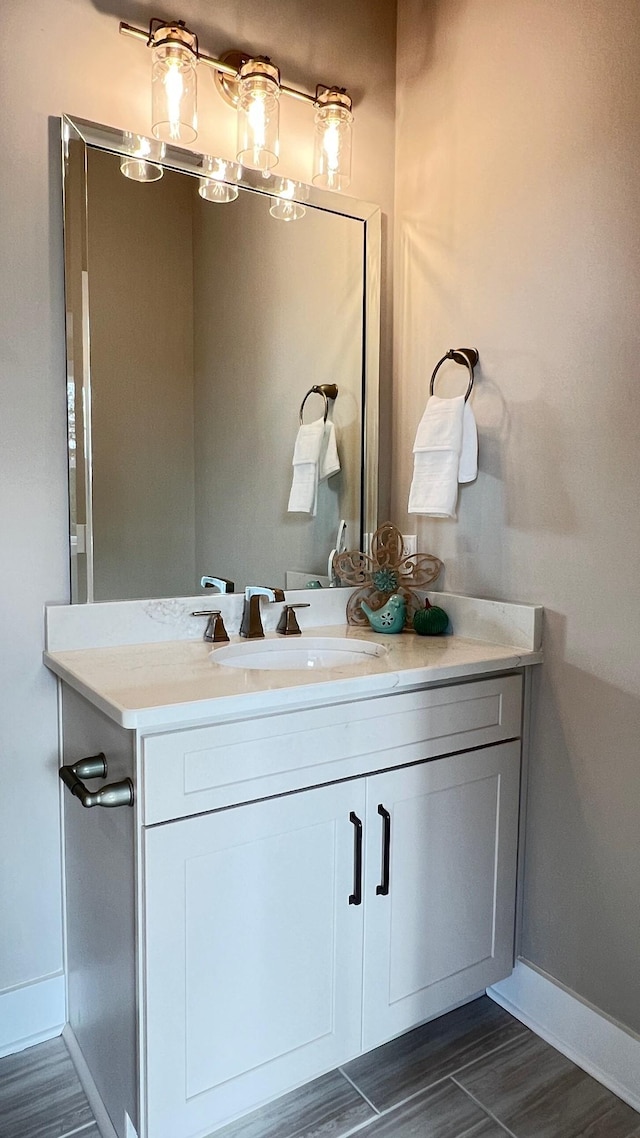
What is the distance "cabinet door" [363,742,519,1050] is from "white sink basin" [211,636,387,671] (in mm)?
338

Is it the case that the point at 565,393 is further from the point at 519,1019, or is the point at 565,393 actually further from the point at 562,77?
the point at 519,1019

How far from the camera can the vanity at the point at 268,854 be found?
119 cm

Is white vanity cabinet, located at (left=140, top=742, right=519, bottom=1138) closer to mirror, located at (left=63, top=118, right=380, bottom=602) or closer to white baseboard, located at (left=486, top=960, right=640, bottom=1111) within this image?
white baseboard, located at (left=486, top=960, right=640, bottom=1111)

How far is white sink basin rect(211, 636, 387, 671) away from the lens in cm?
170

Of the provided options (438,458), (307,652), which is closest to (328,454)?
(438,458)

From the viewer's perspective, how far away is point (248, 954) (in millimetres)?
1277

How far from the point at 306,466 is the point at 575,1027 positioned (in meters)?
1.45

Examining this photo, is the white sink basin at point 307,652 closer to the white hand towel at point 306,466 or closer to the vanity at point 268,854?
the vanity at point 268,854

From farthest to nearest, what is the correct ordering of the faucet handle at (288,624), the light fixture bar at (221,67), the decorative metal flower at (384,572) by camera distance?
the decorative metal flower at (384,572) → the faucet handle at (288,624) → the light fixture bar at (221,67)

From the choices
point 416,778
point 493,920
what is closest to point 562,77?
point 416,778

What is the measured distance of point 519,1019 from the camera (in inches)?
67.2

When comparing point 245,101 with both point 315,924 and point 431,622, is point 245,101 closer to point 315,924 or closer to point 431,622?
point 431,622

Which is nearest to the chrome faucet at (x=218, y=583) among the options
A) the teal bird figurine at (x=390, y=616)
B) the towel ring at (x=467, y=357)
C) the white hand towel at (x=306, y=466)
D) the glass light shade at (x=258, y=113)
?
the white hand towel at (x=306, y=466)

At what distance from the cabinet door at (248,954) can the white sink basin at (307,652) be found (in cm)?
40
